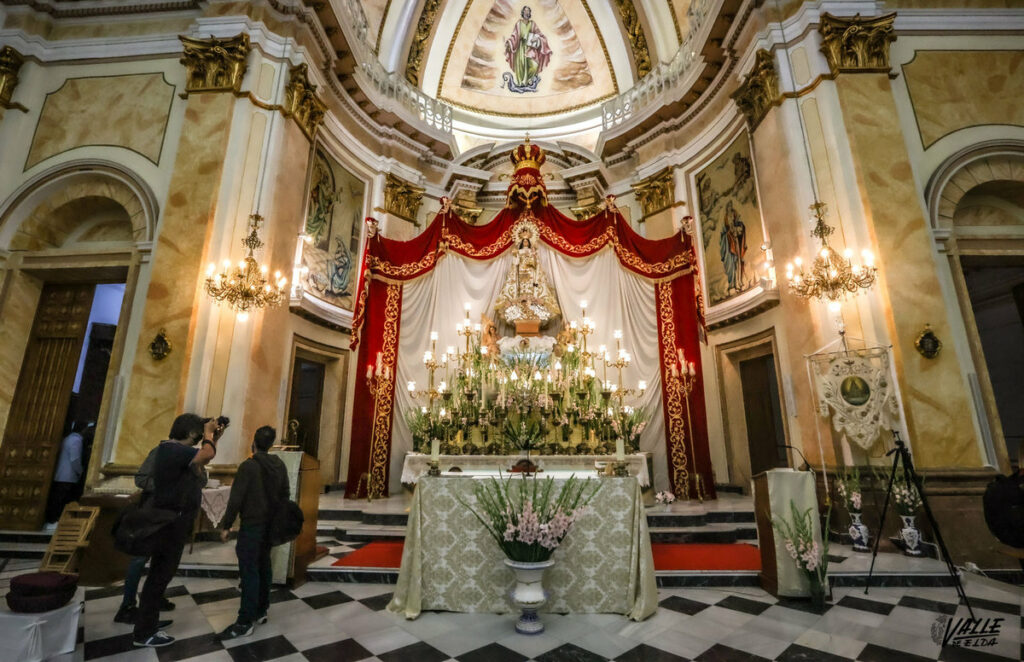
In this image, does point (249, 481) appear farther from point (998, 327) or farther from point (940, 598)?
point (998, 327)

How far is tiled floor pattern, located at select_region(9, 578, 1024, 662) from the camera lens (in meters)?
2.63

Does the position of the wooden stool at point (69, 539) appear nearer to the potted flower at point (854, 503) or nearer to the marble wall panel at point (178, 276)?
the marble wall panel at point (178, 276)

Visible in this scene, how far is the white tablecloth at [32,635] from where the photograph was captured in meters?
2.30

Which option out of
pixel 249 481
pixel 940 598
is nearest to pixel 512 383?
pixel 249 481

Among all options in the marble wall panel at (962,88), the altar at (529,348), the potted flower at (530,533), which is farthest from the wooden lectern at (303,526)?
the marble wall panel at (962,88)

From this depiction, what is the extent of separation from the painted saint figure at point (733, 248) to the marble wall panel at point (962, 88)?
→ 7.64ft

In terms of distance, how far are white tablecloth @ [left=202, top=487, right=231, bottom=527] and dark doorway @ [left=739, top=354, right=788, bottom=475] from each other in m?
7.10

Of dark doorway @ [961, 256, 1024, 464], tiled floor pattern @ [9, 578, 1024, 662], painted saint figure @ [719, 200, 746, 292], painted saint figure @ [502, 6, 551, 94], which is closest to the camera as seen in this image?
tiled floor pattern @ [9, 578, 1024, 662]

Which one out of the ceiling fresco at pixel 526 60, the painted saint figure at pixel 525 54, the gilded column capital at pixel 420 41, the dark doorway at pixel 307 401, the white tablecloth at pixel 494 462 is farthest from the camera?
the painted saint figure at pixel 525 54

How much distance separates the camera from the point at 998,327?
7820mm

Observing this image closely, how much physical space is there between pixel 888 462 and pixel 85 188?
33.8 feet

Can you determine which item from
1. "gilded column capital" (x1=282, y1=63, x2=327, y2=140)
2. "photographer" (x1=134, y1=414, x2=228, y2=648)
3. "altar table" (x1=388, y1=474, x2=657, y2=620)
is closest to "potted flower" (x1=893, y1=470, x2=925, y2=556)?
"altar table" (x1=388, y1=474, x2=657, y2=620)

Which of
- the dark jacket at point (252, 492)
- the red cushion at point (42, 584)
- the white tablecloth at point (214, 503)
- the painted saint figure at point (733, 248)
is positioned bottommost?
the red cushion at point (42, 584)

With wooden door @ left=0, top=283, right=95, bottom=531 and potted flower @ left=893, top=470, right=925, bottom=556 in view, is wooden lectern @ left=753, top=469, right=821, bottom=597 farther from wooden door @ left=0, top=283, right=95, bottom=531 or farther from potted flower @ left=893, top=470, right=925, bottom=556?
wooden door @ left=0, top=283, right=95, bottom=531
